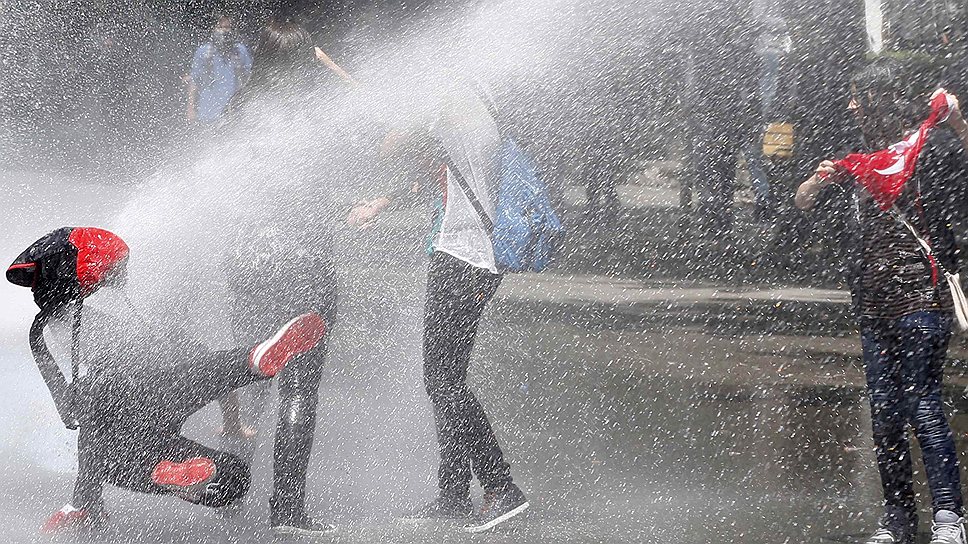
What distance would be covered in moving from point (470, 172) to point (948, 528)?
1.81 m

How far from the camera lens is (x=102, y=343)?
157 inches

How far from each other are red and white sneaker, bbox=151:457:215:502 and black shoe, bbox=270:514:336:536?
0.52m

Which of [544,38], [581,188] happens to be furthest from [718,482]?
[581,188]

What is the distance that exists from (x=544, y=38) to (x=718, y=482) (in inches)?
162

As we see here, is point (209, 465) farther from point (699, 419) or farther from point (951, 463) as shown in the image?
point (699, 419)

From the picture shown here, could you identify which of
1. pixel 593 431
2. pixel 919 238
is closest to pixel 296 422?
pixel 593 431

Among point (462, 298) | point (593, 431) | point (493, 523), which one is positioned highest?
point (462, 298)

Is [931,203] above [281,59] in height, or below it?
below

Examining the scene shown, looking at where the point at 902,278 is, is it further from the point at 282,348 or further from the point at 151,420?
the point at 151,420

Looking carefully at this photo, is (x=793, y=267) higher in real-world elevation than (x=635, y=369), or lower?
lower

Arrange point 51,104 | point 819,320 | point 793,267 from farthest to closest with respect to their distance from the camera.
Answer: point 51,104 < point 793,267 < point 819,320

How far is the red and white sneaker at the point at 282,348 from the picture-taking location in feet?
12.7

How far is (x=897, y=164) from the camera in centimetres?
386

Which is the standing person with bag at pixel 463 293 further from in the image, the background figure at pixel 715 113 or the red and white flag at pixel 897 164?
the background figure at pixel 715 113
